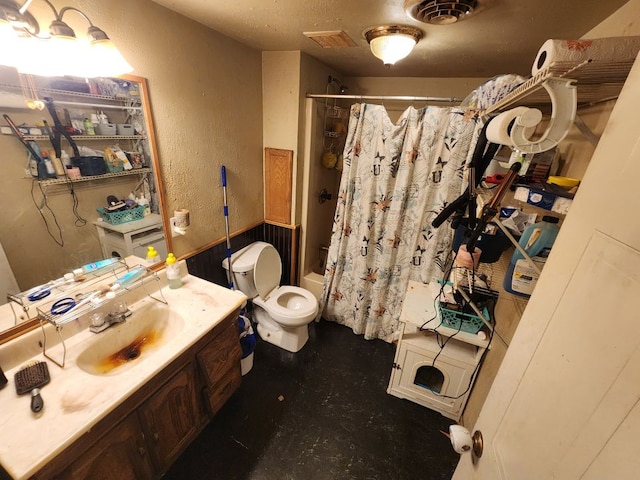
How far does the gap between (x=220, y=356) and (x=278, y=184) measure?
137cm

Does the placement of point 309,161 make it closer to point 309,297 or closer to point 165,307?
point 309,297

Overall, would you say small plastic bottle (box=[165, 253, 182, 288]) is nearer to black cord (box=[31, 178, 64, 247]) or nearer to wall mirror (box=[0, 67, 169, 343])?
wall mirror (box=[0, 67, 169, 343])

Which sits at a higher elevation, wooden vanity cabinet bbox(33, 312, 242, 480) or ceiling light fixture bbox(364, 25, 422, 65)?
ceiling light fixture bbox(364, 25, 422, 65)

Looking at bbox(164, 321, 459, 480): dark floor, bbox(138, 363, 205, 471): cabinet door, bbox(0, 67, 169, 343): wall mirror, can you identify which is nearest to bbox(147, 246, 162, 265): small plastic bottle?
bbox(0, 67, 169, 343): wall mirror

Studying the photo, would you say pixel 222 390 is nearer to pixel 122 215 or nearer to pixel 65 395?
pixel 65 395

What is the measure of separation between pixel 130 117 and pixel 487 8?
161 centimetres

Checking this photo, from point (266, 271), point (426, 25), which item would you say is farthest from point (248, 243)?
point (426, 25)

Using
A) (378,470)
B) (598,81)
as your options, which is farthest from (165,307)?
(598,81)

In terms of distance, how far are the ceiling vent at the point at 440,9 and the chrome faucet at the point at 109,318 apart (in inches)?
70.9

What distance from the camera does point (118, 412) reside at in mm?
959

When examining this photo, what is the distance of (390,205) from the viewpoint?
197 cm

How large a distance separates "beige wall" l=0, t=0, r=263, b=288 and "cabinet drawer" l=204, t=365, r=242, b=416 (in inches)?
31.6

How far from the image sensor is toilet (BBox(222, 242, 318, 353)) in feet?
6.48

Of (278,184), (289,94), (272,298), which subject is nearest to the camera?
(289,94)
